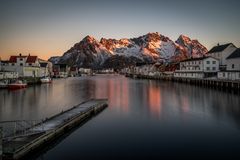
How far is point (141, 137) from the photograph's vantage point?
68.3ft

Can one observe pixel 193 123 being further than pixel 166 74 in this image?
No

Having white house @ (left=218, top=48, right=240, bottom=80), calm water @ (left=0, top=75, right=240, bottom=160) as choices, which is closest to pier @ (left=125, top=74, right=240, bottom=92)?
white house @ (left=218, top=48, right=240, bottom=80)

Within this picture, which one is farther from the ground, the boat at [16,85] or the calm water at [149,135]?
the boat at [16,85]

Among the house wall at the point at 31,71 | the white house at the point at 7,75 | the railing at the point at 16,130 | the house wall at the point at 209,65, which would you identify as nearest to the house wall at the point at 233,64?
the house wall at the point at 209,65

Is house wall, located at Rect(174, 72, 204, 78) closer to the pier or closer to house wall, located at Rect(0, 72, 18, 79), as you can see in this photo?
the pier

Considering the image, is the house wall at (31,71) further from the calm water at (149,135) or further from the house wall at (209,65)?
the house wall at (209,65)

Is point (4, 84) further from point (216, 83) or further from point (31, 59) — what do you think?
point (216, 83)

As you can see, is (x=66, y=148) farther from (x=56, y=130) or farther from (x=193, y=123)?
(x=193, y=123)

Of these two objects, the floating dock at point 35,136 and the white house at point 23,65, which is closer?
the floating dock at point 35,136

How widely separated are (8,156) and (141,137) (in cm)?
1090

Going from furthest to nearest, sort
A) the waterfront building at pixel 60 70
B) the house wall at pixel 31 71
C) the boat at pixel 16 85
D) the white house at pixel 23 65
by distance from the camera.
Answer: the waterfront building at pixel 60 70 < the house wall at pixel 31 71 < the white house at pixel 23 65 < the boat at pixel 16 85

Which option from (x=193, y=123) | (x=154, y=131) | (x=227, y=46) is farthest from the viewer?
(x=227, y=46)

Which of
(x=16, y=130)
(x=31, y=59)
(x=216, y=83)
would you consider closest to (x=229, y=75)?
(x=216, y=83)

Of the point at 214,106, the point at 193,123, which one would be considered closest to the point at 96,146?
the point at 193,123
